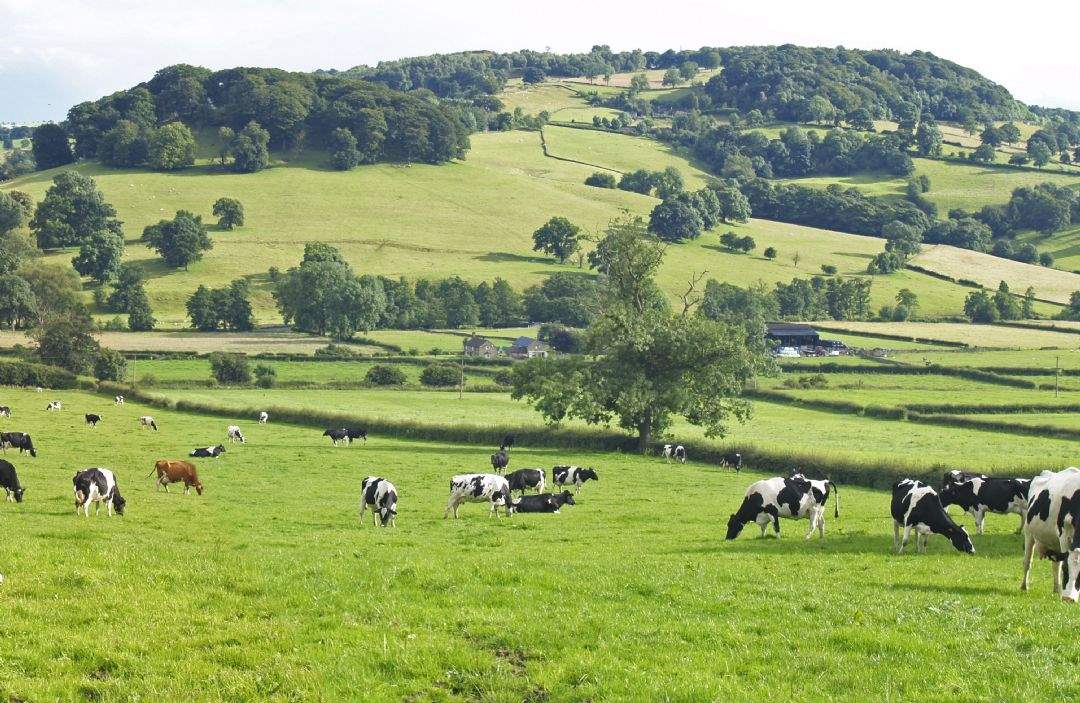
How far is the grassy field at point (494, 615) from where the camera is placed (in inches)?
519

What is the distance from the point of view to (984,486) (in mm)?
31438

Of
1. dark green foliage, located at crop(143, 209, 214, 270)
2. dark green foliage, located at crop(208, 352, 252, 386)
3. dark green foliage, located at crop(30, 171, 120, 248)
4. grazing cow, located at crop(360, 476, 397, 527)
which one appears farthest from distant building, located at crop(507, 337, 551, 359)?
grazing cow, located at crop(360, 476, 397, 527)

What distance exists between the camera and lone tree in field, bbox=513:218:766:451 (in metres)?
62.0

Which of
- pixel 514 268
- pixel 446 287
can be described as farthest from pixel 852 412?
pixel 514 268

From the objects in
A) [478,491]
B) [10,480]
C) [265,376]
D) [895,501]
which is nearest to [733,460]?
[478,491]

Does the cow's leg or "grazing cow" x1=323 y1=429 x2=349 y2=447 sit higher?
the cow's leg

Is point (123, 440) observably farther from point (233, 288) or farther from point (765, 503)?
point (233, 288)

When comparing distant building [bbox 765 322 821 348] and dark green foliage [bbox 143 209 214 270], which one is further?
dark green foliage [bbox 143 209 214 270]

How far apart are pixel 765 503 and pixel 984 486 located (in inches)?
273

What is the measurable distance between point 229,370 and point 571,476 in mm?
57912

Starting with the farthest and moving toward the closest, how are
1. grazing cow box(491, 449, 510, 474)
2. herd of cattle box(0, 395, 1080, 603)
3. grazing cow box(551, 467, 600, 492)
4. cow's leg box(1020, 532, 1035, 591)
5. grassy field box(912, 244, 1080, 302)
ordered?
1. grassy field box(912, 244, 1080, 302)
2. grazing cow box(491, 449, 510, 474)
3. grazing cow box(551, 467, 600, 492)
4. cow's leg box(1020, 532, 1035, 591)
5. herd of cattle box(0, 395, 1080, 603)

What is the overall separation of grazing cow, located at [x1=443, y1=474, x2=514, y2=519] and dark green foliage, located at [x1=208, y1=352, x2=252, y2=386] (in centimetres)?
6547

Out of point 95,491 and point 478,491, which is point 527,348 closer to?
point 478,491

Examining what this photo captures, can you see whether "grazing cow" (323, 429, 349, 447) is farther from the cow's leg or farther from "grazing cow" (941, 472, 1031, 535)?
the cow's leg
